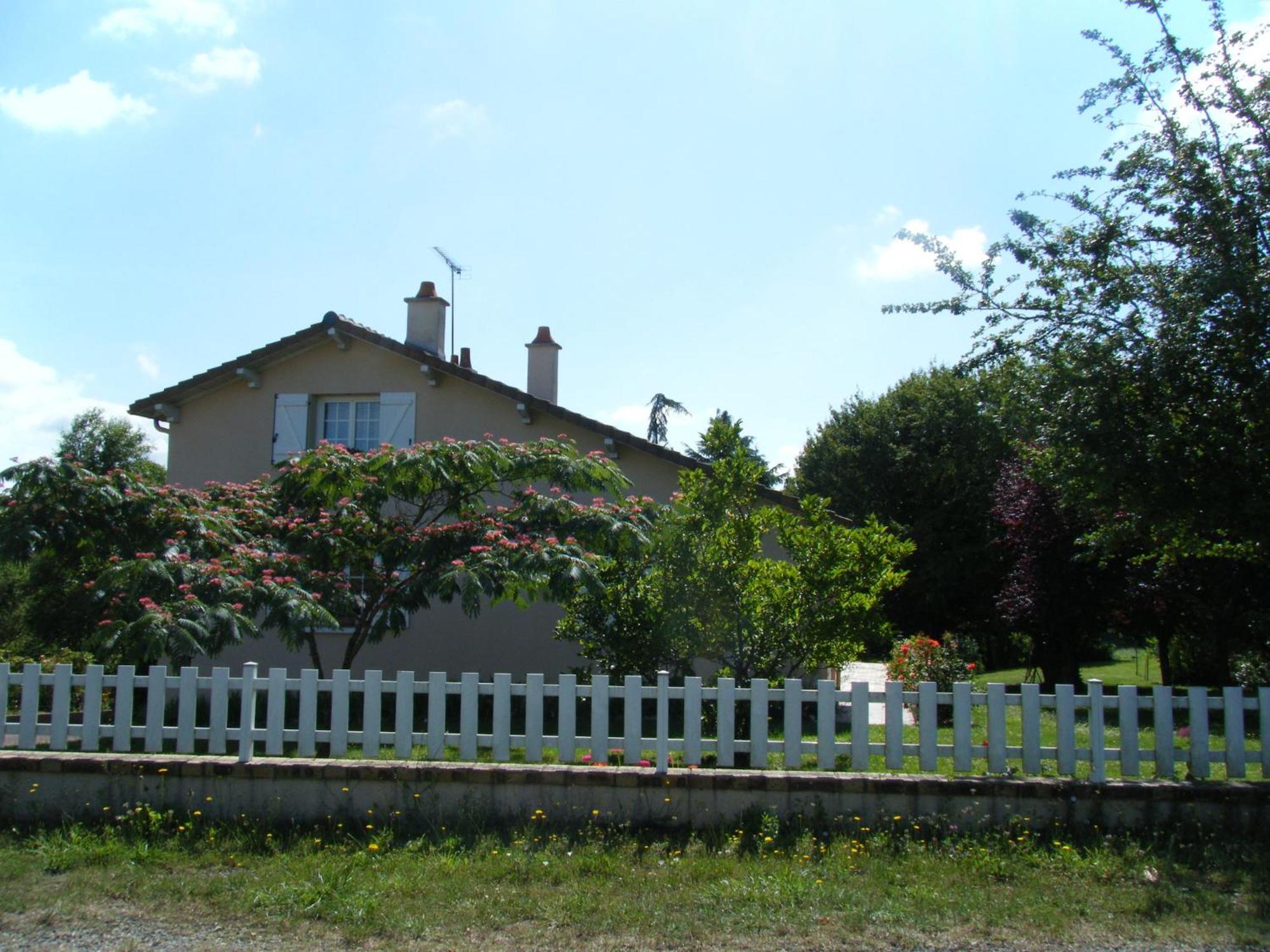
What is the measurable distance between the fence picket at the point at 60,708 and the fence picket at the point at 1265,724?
7.80 metres

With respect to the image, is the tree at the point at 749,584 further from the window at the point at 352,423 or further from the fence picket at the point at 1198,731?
the window at the point at 352,423

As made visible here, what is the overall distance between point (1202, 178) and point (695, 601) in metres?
4.74

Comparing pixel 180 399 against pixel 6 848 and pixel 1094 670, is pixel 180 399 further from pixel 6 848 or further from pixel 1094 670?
pixel 1094 670

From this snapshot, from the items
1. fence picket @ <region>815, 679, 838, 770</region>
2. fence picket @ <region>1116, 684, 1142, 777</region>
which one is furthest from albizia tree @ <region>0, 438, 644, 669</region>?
fence picket @ <region>1116, 684, 1142, 777</region>

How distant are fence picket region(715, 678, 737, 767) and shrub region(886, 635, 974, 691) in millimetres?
5340

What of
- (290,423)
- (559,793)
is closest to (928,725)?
(559,793)


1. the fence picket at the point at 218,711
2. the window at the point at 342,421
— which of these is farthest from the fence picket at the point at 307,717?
the window at the point at 342,421

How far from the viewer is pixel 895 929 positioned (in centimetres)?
490

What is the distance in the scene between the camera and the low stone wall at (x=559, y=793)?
6293mm

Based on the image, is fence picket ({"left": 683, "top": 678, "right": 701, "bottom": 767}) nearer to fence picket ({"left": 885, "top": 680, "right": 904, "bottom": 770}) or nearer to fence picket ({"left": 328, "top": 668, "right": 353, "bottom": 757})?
fence picket ({"left": 885, "top": 680, "right": 904, "bottom": 770})

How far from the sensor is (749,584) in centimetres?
780

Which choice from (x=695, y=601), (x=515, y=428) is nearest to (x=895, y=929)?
(x=695, y=601)

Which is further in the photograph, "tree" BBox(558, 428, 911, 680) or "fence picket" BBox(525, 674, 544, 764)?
"tree" BBox(558, 428, 911, 680)

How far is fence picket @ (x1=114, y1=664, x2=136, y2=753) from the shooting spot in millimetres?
6801
